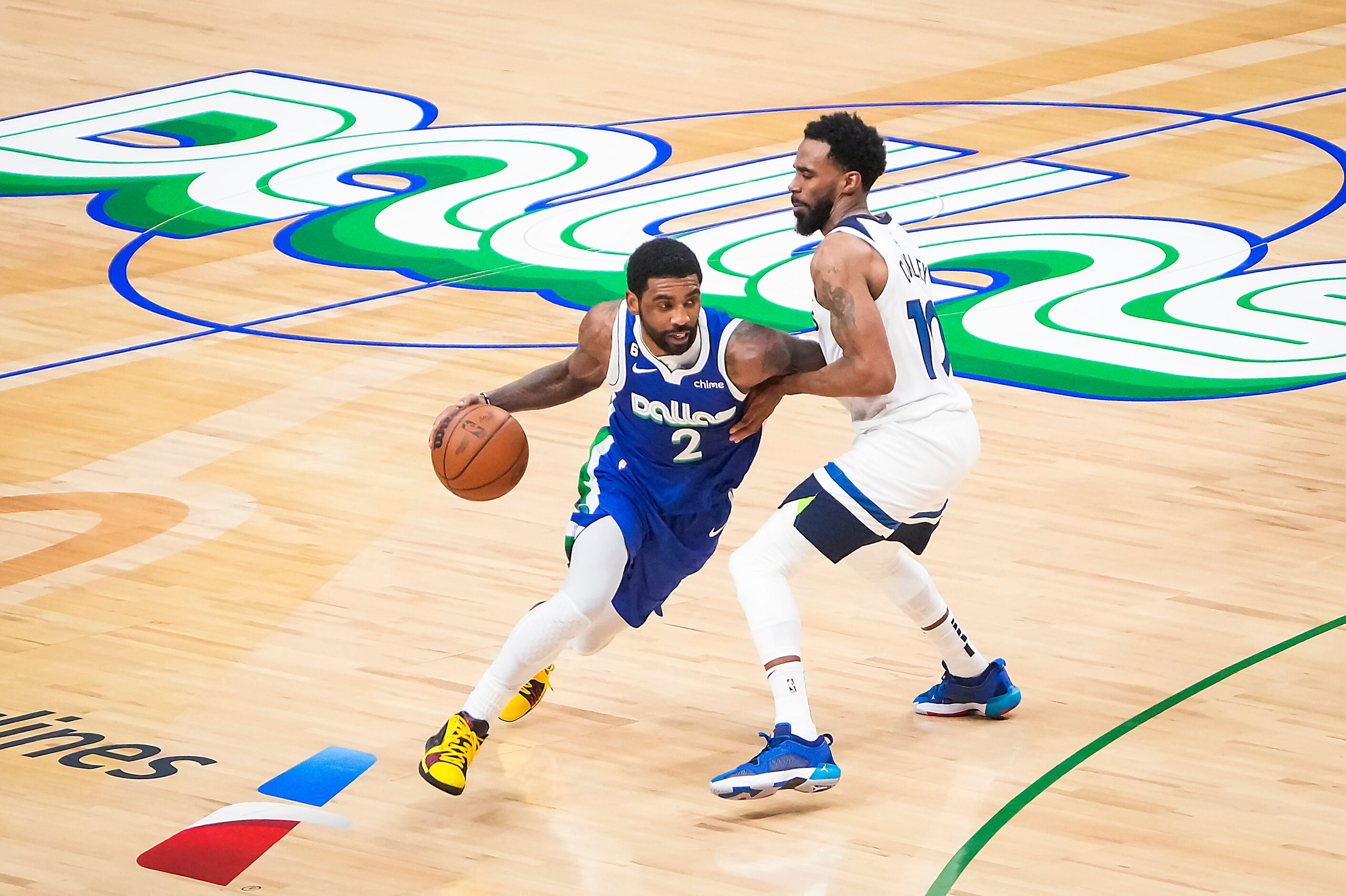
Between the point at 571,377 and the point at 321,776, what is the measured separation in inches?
55.8

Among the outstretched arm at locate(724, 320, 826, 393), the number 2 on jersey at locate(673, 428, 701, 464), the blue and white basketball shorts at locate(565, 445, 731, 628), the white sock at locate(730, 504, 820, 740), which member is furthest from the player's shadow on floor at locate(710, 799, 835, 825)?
the outstretched arm at locate(724, 320, 826, 393)

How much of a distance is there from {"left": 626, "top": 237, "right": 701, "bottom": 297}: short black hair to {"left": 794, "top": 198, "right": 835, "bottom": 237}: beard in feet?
1.44

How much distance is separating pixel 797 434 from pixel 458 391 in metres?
1.76

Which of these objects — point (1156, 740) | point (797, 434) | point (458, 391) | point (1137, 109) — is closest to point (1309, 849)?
point (1156, 740)

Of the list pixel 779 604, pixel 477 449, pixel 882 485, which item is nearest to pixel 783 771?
pixel 779 604

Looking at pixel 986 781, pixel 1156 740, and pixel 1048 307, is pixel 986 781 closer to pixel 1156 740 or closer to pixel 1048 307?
pixel 1156 740

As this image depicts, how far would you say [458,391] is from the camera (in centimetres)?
960

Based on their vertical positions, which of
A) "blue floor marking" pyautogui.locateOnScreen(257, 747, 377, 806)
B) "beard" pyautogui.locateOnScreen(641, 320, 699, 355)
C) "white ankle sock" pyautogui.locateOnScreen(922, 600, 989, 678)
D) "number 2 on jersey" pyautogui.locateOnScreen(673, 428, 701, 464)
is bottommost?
"blue floor marking" pyautogui.locateOnScreen(257, 747, 377, 806)

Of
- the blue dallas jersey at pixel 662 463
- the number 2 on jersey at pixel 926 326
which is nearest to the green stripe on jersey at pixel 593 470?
the blue dallas jersey at pixel 662 463

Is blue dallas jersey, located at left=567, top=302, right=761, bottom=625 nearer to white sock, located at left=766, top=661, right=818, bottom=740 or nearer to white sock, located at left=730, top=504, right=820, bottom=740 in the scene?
white sock, located at left=730, top=504, right=820, bottom=740

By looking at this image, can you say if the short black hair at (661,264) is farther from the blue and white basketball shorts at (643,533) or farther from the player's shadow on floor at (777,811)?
the player's shadow on floor at (777,811)

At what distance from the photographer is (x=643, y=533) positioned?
5754 mm

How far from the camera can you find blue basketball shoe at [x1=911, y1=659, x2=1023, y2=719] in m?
6.13

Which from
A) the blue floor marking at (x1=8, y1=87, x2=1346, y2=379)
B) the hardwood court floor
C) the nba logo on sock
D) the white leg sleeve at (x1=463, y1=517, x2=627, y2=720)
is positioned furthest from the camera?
the blue floor marking at (x1=8, y1=87, x2=1346, y2=379)
